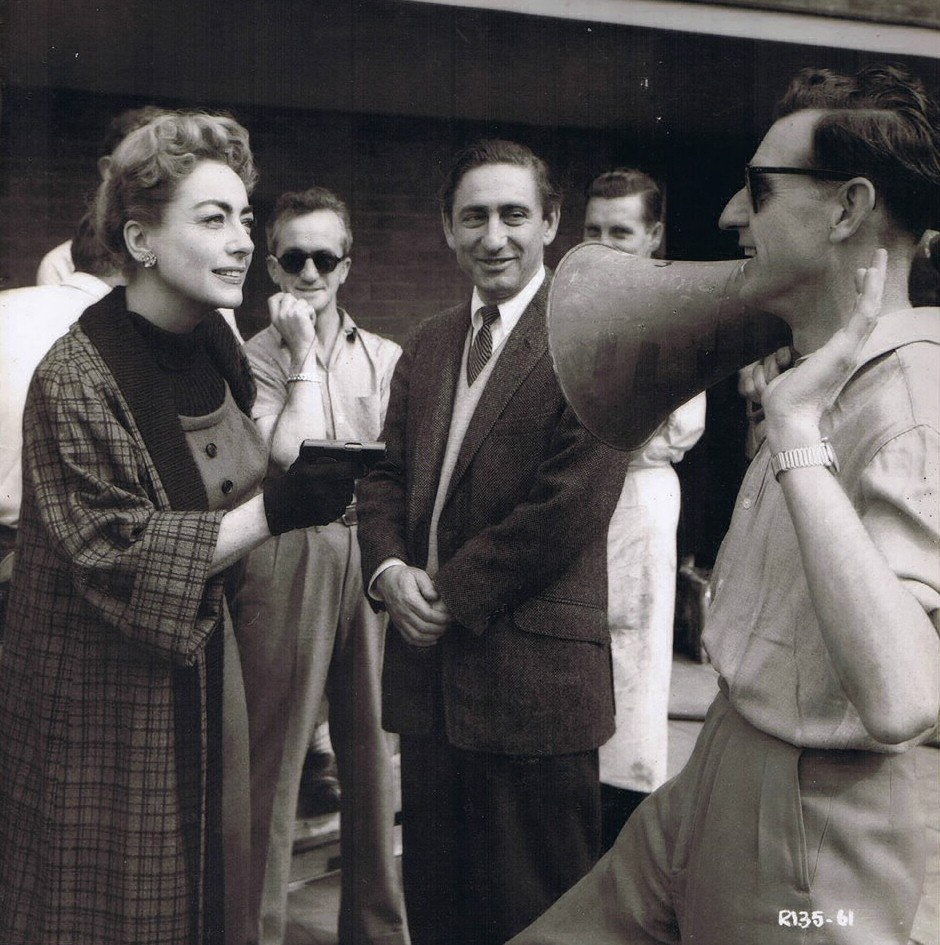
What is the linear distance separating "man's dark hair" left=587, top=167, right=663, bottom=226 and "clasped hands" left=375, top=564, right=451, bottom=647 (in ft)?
5.85

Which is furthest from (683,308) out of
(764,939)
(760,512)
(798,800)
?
(764,939)

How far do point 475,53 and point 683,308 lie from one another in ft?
7.53

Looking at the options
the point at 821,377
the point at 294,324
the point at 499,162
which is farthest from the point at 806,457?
the point at 294,324

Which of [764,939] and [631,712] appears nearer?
[764,939]

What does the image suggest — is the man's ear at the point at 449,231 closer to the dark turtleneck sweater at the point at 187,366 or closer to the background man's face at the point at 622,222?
the dark turtleneck sweater at the point at 187,366

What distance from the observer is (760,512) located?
5.98ft

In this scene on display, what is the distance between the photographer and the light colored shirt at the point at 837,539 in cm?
152

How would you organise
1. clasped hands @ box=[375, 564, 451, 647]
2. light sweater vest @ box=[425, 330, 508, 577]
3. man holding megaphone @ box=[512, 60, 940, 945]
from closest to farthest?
man holding megaphone @ box=[512, 60, 940, 945] < clasped hands @ box=[375, 564, 451, 647] < light sweater vest @ box=[425, 330, 508, 577]

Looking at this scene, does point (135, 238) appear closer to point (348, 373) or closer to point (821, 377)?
point (348, 373)

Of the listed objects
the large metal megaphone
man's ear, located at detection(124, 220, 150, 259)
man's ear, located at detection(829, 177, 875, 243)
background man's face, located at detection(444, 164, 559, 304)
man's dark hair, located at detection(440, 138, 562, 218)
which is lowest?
the large metal megaphone

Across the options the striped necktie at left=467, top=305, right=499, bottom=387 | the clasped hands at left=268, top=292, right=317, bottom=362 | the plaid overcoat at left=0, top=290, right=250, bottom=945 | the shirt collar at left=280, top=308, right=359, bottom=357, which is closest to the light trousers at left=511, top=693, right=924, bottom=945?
the plaid overcoat at left=0, top=290, right=250, bottom=945

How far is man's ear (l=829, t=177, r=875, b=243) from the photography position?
167 centimetres

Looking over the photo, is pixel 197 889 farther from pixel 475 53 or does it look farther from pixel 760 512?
pixel 475 53

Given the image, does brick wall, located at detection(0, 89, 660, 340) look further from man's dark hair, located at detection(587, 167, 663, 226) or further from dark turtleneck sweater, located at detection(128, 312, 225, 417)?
dark turtleneck sweater, located at detection(128, 312, 225, 417)
